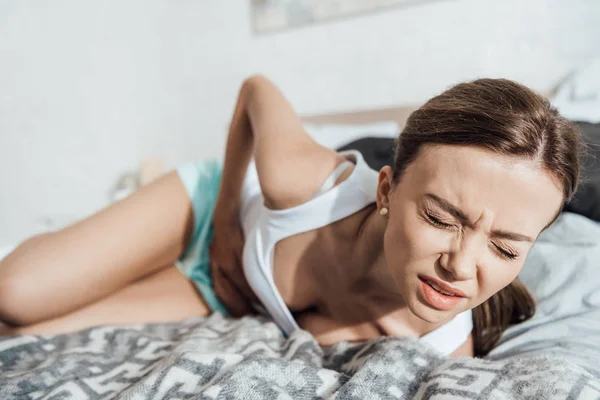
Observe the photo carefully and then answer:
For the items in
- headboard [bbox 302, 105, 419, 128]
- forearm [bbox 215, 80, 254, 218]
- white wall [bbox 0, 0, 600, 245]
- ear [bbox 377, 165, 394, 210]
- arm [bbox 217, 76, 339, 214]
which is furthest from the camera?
headboard [bbox 302, 105, 419, 128]

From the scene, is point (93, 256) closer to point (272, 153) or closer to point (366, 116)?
point (272, 153)

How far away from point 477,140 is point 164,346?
636 millimetres

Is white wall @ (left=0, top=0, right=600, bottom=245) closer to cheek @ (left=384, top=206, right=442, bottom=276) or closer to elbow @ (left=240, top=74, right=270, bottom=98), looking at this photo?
elbow @ (left=240, top=74, right=270, bottom=98)

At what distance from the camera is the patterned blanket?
60 cm

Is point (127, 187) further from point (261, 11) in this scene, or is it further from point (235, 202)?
point (235, 202)

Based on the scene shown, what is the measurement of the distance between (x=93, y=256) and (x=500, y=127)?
31.7 inches

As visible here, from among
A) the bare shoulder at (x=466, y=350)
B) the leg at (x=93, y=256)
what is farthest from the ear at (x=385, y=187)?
the leg at (x=93, y=256)

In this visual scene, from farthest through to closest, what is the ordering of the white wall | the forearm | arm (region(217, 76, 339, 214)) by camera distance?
1. the white wall
2. the forearm
3. arm (region(217, 76, 339, 214))

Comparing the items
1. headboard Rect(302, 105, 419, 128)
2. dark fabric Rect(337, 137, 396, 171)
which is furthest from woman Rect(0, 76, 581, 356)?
headboard Rect(302, 105, 419, 128)

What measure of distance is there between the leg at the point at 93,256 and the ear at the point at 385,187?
54 cm

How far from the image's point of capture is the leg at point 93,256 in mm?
955

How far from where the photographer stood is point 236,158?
3.65 feet

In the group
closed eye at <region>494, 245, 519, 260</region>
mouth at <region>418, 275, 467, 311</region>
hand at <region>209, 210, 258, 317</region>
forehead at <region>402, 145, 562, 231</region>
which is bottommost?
hand at <region>209, 210, 258, 317</region>

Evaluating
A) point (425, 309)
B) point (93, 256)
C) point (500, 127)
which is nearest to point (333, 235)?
point (425, 309)
